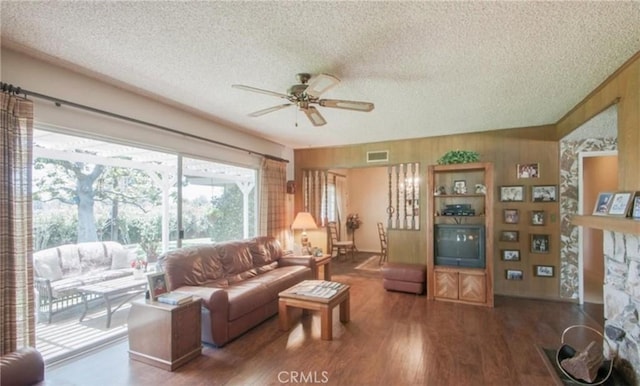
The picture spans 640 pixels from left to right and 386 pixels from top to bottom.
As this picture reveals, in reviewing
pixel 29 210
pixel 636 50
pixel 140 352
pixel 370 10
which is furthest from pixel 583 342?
pixel 29 210

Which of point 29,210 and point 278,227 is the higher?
point 29,210

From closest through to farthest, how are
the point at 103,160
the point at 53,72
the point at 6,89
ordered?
the point at 6,89, the point at 53,72, the point at 103,160

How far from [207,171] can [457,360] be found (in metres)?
3.85

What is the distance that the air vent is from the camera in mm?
5570

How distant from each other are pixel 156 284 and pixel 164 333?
484mm

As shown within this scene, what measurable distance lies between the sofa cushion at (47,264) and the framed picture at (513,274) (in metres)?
5.62

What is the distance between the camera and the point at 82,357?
2.76 meters

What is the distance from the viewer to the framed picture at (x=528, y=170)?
4504 millimetres

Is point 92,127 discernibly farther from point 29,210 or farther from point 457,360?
point 457,360

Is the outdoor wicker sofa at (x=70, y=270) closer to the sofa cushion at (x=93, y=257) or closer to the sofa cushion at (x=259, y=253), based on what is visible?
the sofa cushion at (x=93, y=257)

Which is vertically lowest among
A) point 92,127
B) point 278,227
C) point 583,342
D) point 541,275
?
point 583,342

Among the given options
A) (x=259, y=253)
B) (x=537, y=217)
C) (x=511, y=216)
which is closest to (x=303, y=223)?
(x=259, y=253)

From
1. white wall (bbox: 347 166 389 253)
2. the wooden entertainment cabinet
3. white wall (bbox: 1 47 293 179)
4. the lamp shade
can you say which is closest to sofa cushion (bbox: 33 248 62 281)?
white wall (bbox: 1 47 293 179)

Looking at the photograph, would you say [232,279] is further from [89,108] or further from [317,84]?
[317,84]
